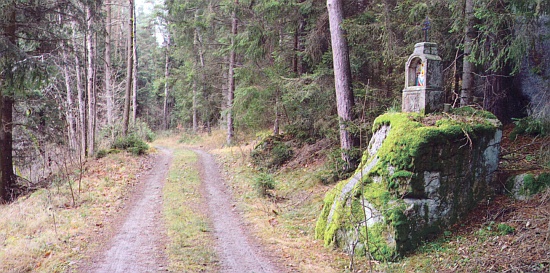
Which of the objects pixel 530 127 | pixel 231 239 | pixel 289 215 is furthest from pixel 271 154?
pixel 530 127

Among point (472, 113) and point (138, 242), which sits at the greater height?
point (472, 113)

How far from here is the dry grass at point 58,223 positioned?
5816mm

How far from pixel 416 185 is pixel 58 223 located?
7288 mm

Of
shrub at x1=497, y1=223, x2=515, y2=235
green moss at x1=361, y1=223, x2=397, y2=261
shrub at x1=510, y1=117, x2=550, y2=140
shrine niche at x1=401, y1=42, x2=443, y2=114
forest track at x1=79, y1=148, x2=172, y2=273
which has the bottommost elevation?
forest track at x1=79, y1=148, x2=172, y2=273

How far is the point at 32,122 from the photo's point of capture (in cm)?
1215

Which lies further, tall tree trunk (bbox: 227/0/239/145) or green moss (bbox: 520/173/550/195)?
tall tree trunk (bbox: 227/0/239/145)

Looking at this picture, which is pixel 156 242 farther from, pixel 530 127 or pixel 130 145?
pixel 130 145

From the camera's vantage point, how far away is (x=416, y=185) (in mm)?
5855

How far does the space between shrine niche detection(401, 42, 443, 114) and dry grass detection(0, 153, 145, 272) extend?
6754 millimetres

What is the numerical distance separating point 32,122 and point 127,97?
5118 mm

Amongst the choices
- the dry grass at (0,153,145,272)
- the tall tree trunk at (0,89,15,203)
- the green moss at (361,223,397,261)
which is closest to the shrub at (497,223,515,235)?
the green moss at (361,223,397,261)

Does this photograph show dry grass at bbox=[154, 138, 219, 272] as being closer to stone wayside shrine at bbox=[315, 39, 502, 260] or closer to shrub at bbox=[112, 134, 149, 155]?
stone wayside shrine at bbox=[315, 39, 502, 260]

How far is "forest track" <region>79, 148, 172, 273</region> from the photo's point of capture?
5.62 m

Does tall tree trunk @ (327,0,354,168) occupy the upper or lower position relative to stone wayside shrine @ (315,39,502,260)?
upper
